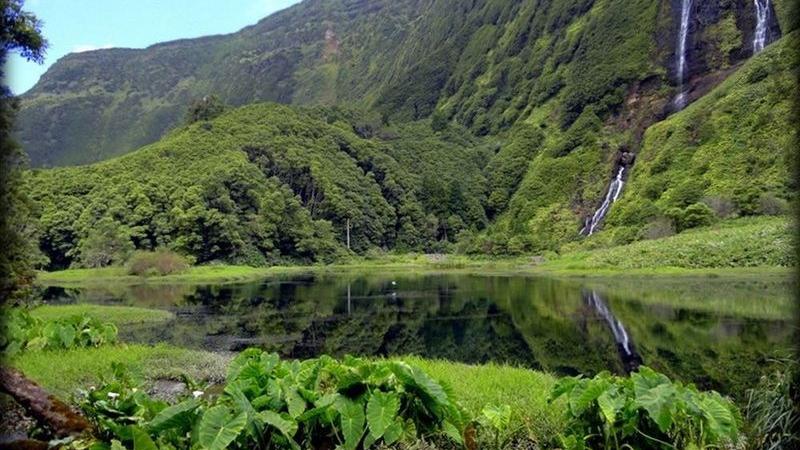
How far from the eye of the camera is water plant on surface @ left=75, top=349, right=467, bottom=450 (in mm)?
8585

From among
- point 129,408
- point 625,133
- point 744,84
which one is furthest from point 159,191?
point 129,408

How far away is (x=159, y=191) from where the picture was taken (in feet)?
388

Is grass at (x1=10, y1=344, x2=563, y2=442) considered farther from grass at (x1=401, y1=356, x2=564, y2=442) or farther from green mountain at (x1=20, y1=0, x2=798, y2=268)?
green mountain at (x1=20, y1=0, x2=798, y2=268)

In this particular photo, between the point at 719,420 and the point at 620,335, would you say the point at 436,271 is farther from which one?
the point at 719,420

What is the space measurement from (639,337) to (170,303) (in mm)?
35452

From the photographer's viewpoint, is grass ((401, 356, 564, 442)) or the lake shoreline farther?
the lake shoreline

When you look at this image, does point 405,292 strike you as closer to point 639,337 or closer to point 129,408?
point 639,337

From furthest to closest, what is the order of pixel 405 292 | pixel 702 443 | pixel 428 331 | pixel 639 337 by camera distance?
pixel 405 292
pixel 428 331
pixel 639 337
pixel 702 443

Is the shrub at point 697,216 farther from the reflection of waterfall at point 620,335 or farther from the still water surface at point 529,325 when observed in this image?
the reflection of waterfall at point 620,335

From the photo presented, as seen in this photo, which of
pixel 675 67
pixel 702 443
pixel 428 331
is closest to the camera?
pixel 702 443

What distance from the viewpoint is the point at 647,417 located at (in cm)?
922

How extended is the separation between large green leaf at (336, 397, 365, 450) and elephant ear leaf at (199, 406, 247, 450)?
57.4 inches

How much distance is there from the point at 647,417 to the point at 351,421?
4377 millimetres

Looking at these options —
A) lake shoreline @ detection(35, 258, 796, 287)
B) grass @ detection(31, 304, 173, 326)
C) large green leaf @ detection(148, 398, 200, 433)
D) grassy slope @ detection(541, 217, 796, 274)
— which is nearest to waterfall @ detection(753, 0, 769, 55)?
grassy slope @ detection(541, 217, 796, 274)
